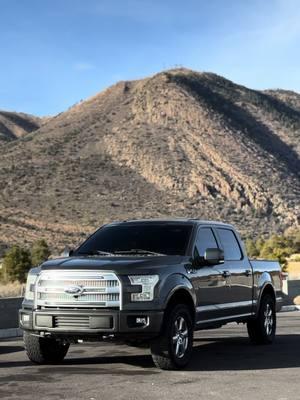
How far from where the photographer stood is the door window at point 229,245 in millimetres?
12023

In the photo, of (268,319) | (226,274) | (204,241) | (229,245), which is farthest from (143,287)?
(268,319)

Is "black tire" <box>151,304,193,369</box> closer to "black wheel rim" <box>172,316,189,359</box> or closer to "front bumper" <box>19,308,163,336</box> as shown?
"black wheel rim" <box>172,316,189,359</box>

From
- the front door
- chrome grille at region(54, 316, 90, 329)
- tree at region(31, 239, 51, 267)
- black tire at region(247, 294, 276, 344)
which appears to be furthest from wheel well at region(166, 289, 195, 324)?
tree at region(31, 239, 51, 267)

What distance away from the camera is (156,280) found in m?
9.55

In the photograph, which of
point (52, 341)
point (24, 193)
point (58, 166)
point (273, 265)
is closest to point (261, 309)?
point (273, 265)

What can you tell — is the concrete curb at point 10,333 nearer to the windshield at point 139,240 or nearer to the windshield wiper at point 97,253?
the windshield at point 139,240

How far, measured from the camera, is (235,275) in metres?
11.8

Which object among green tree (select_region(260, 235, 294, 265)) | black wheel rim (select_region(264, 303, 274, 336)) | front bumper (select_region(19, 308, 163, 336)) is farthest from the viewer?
green tree (select_region(260, 235, 294, 265))

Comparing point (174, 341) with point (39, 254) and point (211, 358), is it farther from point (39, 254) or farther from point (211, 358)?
point (39, 254)

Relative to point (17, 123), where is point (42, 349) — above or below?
below

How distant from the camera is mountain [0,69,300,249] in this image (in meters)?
70.1

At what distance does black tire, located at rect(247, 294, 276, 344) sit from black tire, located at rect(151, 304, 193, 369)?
287cm

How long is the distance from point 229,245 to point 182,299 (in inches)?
93.4

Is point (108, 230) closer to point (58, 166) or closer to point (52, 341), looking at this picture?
point (52, 341)
